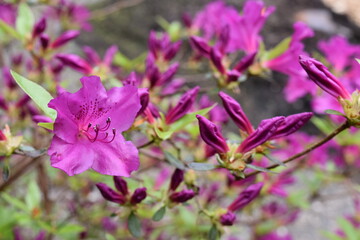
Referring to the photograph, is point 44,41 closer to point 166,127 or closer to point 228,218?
point 166,127

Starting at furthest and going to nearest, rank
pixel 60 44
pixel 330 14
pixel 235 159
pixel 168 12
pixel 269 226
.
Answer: pixel 168 12 → pixel 330 14 → pixel 269 226 → pixel 60 44 → pixel 235 159

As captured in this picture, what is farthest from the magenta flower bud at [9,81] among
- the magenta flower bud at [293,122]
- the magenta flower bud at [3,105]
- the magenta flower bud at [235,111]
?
the magenta flower bud at [293,122]

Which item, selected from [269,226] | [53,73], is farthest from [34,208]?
[269,226]

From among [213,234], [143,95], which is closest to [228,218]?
[213,234]

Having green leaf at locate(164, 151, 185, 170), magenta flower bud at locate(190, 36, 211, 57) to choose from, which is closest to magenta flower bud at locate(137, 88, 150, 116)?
green leaf at locate(164, 151, 185, 170)

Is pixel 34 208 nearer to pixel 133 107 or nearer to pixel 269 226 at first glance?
pixel 133 107

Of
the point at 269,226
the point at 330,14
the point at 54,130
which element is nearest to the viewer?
the point at 54,130

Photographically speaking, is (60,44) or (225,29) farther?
(60,44)
